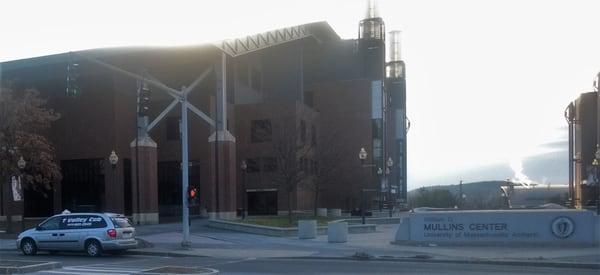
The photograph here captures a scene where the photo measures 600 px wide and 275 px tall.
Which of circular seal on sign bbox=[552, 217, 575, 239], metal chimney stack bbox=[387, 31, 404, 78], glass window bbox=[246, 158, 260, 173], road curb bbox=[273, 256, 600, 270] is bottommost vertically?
road curb bbox=[273, 256, 600, 270]

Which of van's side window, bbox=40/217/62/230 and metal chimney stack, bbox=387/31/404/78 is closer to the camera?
van's side window, bbox=40/217/62/230

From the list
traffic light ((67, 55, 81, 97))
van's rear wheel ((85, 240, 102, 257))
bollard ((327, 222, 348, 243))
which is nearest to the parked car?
van's rear wheel ((85, 240, 102, 257))

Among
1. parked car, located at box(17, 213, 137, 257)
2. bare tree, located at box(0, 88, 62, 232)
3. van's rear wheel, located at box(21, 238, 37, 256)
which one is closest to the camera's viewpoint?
parked car, located at box(17, 213, 137, 257)

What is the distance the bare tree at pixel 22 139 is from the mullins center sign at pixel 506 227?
21429 millimetres

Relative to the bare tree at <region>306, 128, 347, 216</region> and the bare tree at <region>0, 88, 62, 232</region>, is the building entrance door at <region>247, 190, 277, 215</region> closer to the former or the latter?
the bare tree at <region>306, 128, 347, 216</region>

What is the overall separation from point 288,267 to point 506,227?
995cm

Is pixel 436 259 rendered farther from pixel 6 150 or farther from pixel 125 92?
A: pixel 125 92

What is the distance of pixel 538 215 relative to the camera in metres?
24.1

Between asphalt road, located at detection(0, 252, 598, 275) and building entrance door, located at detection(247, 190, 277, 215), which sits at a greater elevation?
asphalt road, located at detection(0, 252, 598, 275)

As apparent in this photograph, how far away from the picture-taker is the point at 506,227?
79.7 feet

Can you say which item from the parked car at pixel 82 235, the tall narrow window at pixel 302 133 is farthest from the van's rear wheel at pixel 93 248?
the tall narrow window at pixel 302 133

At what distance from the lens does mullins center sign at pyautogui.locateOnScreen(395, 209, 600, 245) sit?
23.7 metres

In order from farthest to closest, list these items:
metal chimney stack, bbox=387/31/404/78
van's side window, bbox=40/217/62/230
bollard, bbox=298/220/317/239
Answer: metal chimney stack, bbox=387/31/404/78 < bollard, bbox=298/220/317/239 < van's side window, bbox=40/217/62/230

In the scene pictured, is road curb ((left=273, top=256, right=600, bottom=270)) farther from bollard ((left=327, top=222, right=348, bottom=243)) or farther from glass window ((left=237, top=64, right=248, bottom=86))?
glass window ((left=237, top=64, right=248, bottom=86))
